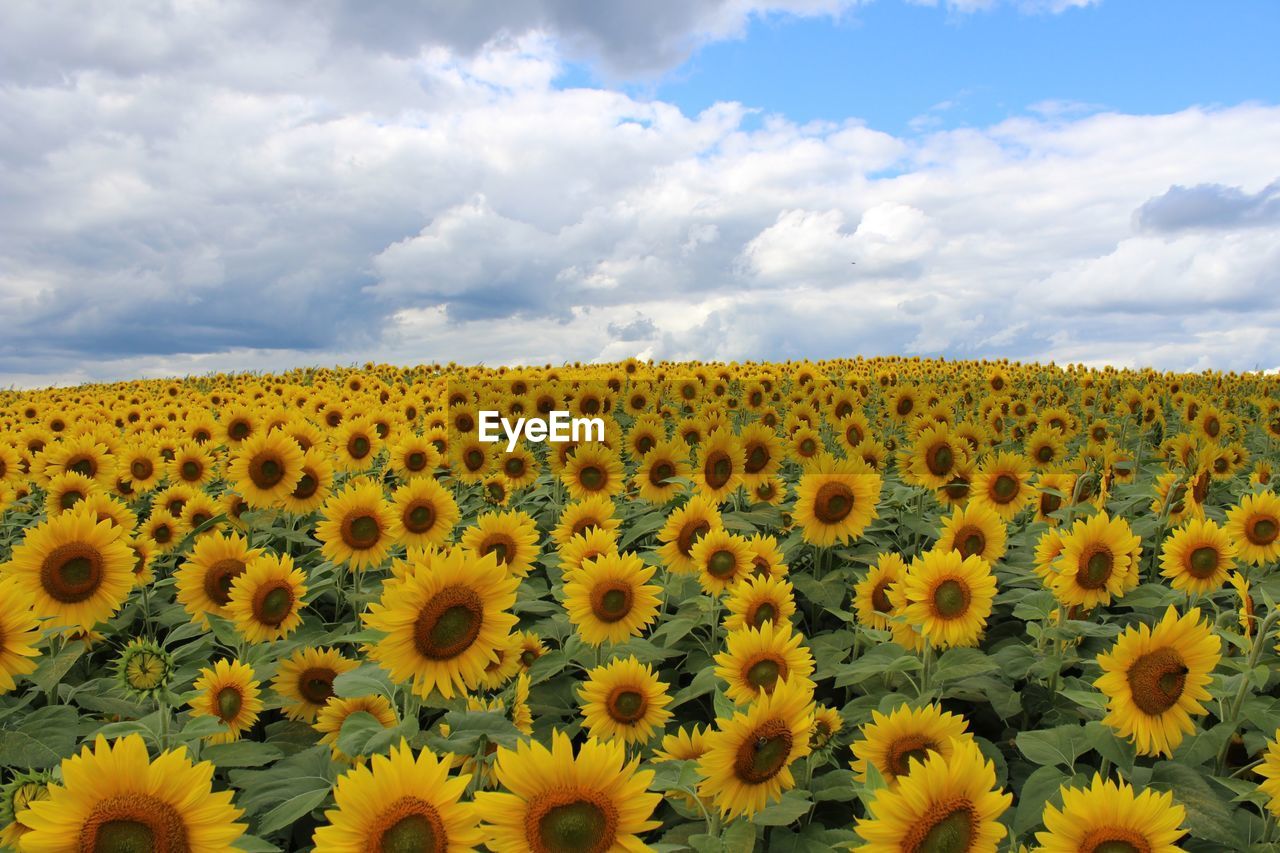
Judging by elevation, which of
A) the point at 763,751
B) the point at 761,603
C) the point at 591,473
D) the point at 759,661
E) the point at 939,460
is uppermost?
the point at 939,460

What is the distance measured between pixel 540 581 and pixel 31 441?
26.7ft

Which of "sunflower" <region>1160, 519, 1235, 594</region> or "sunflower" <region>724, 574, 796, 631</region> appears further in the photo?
"sunflower" <region>1160, 519, 1235, 594</region>

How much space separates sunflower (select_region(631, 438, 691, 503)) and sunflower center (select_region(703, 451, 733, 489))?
0.53m

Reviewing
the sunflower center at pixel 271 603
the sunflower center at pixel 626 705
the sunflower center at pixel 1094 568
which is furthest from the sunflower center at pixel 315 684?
the sunflower center at pixel 1094 568

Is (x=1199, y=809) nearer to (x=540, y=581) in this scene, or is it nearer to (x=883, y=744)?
(x=883, y=744)

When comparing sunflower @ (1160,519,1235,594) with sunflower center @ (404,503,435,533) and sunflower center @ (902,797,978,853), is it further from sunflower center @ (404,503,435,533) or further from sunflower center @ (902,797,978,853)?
sunflower center @ (404,503,435,533)

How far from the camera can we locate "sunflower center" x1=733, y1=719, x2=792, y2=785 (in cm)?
284

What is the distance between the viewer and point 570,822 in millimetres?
2439

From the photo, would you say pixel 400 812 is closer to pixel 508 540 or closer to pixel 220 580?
pixel 508 540

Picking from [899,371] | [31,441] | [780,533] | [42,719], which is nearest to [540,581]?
[780,533]

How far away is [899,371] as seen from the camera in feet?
83.2

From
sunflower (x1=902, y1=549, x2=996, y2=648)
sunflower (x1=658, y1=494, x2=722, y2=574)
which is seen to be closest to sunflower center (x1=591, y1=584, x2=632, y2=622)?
sunflower (x1=658, y1=494, x2=722, y2=574)

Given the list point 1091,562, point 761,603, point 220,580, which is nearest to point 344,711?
point 220,580

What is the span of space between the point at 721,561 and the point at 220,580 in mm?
3146
